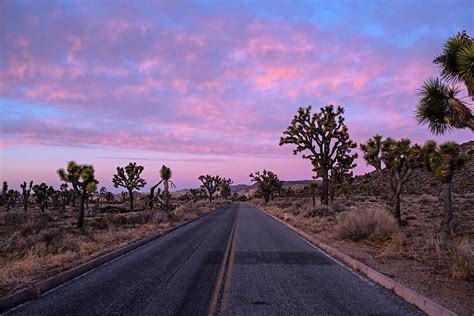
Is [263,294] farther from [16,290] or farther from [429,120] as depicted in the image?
[429,120]

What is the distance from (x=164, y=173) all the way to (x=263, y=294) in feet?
101

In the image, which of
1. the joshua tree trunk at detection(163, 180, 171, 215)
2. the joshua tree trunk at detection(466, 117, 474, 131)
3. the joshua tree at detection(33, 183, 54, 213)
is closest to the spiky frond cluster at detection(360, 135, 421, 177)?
the joshua tree trunk at detection(466, 117, 474, 131)

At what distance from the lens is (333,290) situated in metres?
8.55

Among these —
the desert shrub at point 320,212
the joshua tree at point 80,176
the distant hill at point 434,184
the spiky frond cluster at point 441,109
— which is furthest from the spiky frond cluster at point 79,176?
the distant hill at point 434,184

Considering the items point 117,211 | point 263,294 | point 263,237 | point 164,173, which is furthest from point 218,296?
point 117,211

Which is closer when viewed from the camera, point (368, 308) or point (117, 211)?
point (368, 308)

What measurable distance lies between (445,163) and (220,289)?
53.2 ft

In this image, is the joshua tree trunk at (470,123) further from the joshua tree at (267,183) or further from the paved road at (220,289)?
the joshua tree at (267,183)

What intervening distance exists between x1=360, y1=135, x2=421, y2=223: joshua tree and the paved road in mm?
11529

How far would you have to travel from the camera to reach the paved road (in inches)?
281

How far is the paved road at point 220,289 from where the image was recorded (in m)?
7.14

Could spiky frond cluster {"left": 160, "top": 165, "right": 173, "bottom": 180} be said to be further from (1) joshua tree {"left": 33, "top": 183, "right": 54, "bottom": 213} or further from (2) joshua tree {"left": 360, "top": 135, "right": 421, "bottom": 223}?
(1) joshua tree {"left": 33, "top": 183, "right": 54, "bottom": 213}

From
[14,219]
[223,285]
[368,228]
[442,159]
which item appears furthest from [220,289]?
[14,219]

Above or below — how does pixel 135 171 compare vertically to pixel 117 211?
above
